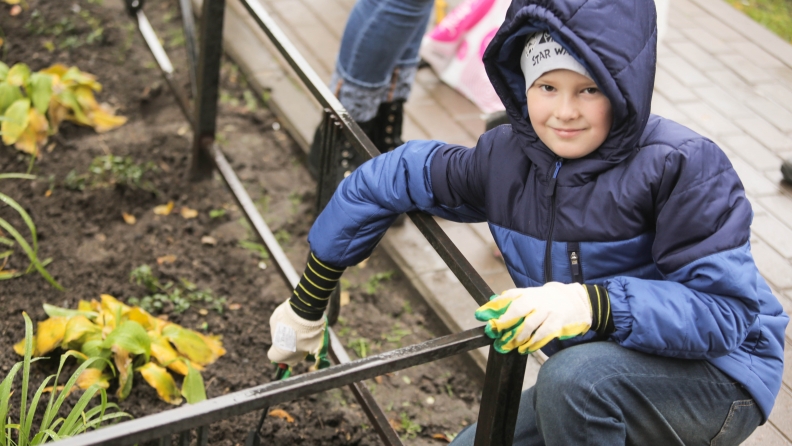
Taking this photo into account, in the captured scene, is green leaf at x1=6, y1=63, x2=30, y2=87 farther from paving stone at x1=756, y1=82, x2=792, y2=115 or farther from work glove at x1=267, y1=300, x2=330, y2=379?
paving stone at x1=756, y1=82, x2=792, y2=115

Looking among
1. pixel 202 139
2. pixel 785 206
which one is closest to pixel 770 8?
pixel 785 206

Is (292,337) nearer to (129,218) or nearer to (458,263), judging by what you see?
(458,263)

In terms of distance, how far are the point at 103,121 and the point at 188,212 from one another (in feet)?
2.28

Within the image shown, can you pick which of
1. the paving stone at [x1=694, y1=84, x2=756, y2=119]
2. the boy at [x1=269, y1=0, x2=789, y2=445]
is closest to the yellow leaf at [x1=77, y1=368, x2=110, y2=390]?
the boy at [x1=269, y1=0, x2=789, y2=445]

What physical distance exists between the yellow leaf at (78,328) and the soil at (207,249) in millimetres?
117

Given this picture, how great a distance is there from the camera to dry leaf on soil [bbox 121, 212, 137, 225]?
10.2ft

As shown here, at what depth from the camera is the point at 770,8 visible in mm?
5152

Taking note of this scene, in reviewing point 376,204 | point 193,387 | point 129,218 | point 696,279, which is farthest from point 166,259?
point 696,279

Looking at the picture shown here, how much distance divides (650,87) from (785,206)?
1985mm

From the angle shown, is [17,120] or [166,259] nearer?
[166,259]

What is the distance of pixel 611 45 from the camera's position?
1.54 metres

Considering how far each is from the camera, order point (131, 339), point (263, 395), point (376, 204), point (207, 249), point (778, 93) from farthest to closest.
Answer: point (778, 93), point (207, 249), point (131, 339), point (376, 204), point (263, 395)

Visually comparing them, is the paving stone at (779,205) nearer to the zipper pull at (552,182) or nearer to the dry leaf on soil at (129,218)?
the zipper pull at (552,182)

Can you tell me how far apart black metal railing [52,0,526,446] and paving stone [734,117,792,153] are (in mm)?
1859
